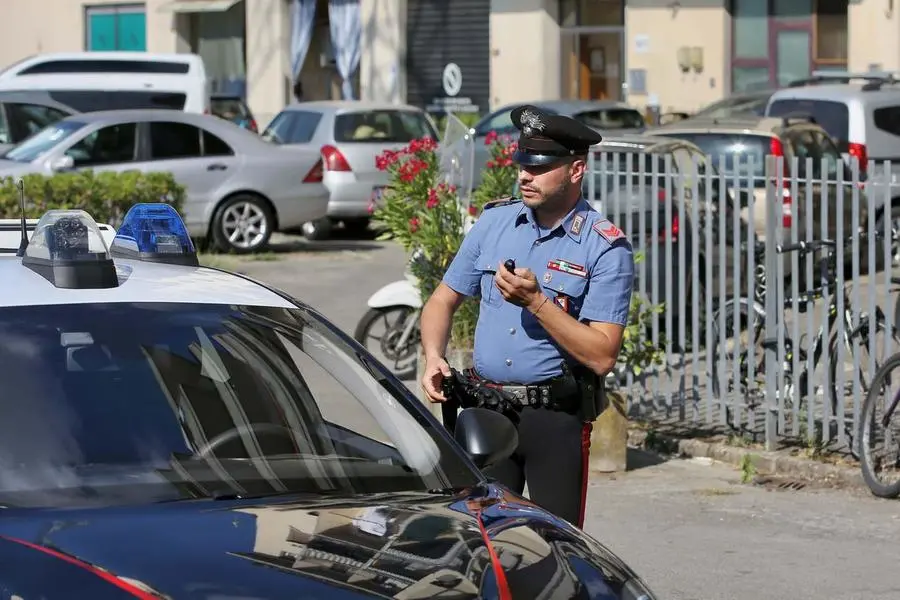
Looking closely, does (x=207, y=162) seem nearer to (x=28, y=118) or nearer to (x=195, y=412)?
(x=28, y=118)

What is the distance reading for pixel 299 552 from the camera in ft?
11.1

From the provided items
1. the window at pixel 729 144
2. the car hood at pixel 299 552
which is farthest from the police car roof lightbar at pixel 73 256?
the window at pixel 729 144

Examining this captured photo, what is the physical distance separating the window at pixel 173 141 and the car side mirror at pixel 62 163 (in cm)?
100

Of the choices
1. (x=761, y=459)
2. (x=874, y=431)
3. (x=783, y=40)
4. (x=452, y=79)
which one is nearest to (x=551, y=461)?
(x=874, y=431)

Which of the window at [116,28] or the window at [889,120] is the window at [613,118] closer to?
the window at [889,120]

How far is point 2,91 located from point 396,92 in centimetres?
1394

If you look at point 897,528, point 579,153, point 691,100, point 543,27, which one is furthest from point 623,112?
point 579,153

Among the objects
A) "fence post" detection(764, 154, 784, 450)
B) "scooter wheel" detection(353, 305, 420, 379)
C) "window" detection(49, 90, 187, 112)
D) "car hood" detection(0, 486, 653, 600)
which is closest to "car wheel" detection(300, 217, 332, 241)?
"window" detection(49, 90, 187, 112)

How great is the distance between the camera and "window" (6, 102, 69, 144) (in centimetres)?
1895

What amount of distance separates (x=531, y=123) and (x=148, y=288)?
136 centimetres

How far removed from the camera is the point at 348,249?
60.8 ft

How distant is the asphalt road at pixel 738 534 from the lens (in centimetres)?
656

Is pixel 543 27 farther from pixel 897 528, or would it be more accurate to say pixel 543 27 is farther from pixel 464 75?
pixel 897 528

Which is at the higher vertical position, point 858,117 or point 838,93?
point 838,93
